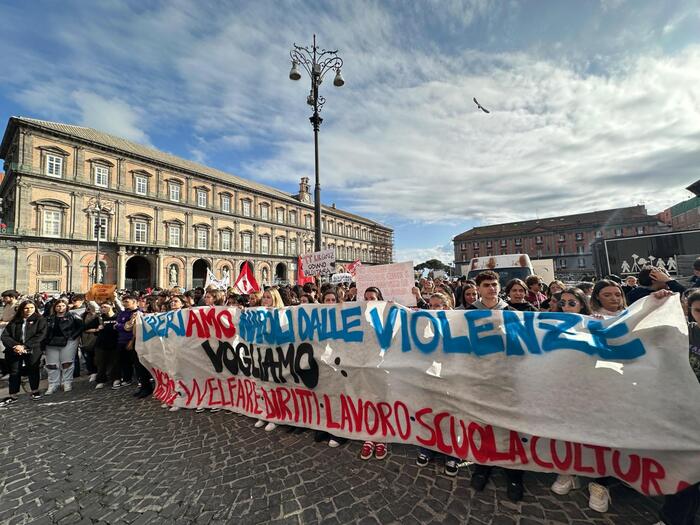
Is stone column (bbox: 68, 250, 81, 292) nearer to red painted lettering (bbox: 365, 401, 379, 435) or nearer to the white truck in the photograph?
red painted lettering (bbox: 365, 401, 379, 435)

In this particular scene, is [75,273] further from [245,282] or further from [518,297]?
[518,297]

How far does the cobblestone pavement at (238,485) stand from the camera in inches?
92.2

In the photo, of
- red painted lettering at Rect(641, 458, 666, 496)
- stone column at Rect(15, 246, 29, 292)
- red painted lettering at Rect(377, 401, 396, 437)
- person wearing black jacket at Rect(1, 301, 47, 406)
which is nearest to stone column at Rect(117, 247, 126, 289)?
stone column at Rect(15, 246, 29, 292)

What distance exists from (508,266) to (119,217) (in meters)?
37.0

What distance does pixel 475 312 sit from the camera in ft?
9.41

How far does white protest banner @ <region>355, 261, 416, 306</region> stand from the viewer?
6254 mm

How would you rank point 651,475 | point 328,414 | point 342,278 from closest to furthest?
point 651,475 → point 328,414 → point 342,278

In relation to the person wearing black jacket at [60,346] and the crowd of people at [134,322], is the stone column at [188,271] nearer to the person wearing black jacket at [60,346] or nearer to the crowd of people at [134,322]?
the crowd of people at [134,322]

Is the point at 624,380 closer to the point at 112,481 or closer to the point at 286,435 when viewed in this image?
the point at 286,435

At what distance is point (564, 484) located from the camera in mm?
2506

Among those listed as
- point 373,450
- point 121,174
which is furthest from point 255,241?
point 373,450

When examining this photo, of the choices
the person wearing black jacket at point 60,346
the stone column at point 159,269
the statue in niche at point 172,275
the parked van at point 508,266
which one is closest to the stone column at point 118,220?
the stone column at point 159,269

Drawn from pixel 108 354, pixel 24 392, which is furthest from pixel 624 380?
pixel 24 392

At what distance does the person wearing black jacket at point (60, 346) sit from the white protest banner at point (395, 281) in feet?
18.8
